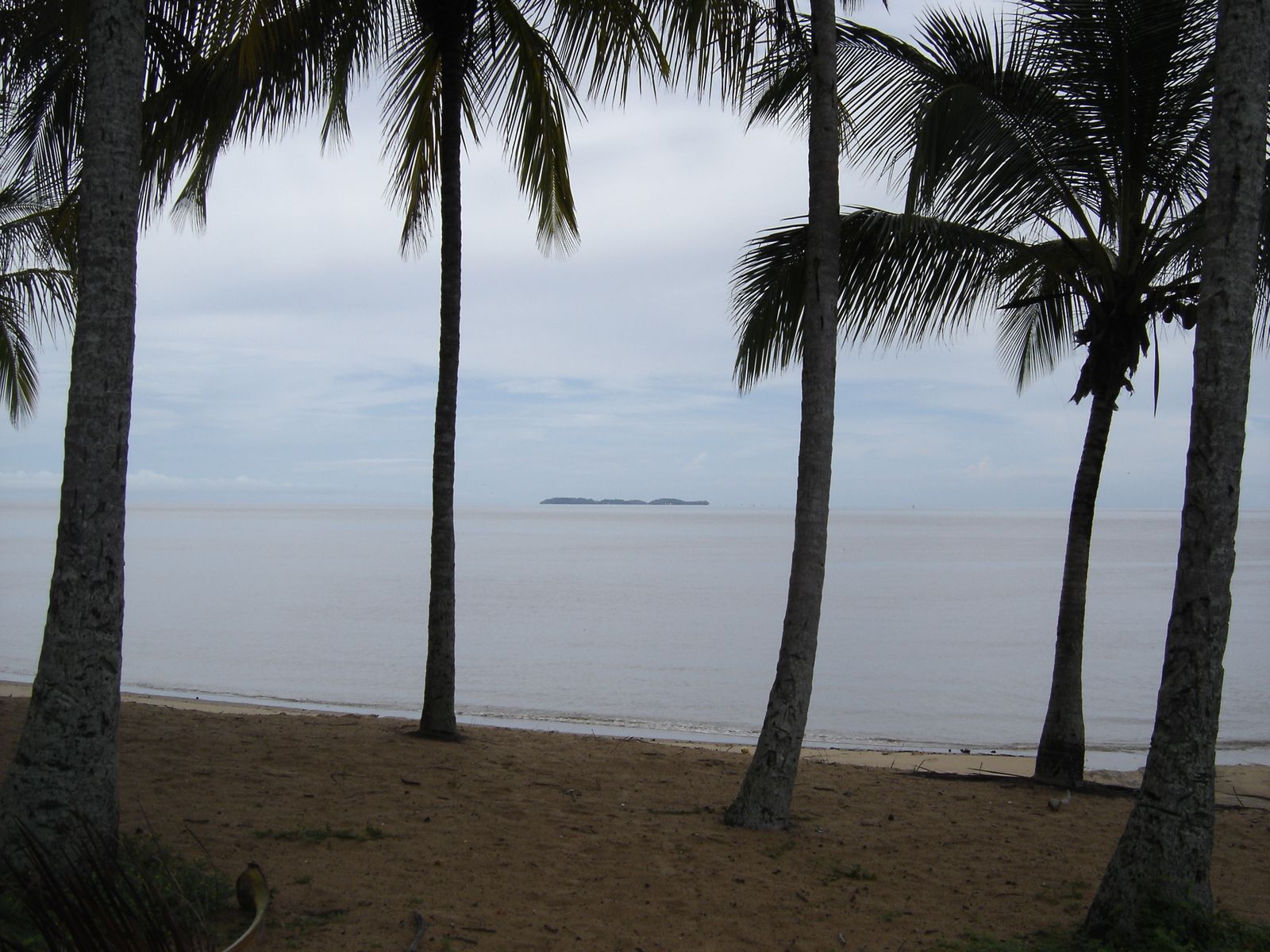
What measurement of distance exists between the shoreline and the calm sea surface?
14.7 inches

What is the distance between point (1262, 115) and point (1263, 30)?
423 millimetres

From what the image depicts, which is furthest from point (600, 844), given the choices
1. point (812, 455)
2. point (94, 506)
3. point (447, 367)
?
point (447, 367)

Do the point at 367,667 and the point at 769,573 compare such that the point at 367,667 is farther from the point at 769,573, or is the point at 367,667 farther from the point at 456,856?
the point at 769,573

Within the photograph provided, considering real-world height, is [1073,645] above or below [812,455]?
below

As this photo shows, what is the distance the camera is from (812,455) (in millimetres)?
6012

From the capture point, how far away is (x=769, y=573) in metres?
41.0

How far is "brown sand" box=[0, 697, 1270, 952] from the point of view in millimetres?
4582

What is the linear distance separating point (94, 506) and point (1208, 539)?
4749 mm

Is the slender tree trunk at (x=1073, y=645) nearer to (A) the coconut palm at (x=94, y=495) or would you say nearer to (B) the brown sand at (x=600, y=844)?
(B) the brown sand at (x=600, y=844)

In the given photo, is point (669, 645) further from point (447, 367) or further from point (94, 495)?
point (94, 495)

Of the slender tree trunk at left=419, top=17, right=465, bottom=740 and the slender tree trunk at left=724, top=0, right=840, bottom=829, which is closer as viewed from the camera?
the slender tree trunk at left=724, top=0, right=840, bottom=829

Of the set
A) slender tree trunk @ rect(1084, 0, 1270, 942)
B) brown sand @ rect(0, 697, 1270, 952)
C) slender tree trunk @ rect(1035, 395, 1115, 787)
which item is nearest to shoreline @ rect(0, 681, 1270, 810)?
slender tree trunk @ rect(1035, 395, 1115, 787)

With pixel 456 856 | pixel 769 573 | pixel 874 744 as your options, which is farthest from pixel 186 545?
pixel 456 856

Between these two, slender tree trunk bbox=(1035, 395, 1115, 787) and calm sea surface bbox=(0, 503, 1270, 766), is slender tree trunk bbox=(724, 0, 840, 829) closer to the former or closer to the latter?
slender tree trunk bbox=(1035, 395, 1115, 787)
